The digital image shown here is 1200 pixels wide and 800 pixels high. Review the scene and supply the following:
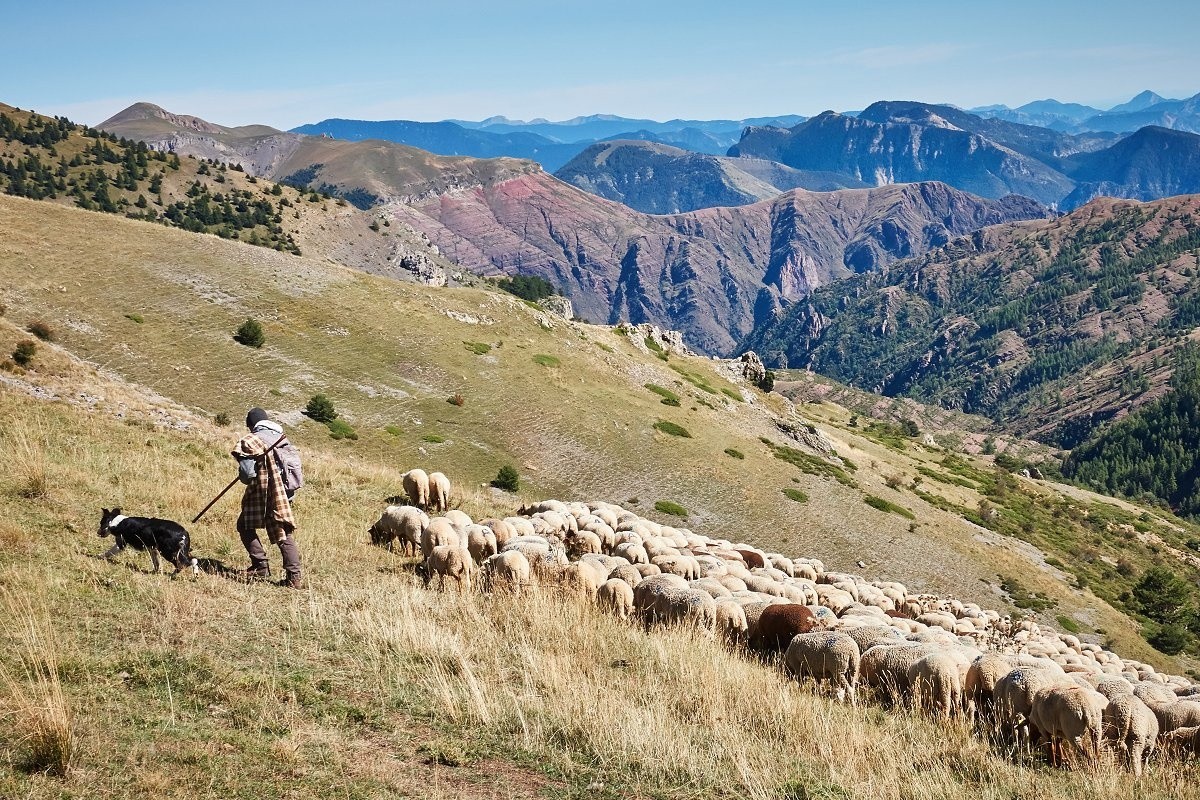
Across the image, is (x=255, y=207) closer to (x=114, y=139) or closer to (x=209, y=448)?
(x=114, y=139)

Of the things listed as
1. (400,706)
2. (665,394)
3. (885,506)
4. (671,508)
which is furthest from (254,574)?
(885,506)

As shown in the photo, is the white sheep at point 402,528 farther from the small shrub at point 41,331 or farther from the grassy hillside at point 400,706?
the small shrub at point 41,331

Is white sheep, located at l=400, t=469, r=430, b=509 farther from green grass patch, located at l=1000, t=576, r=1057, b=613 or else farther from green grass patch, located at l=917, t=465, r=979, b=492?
green grass patch, located at l=917, t=465, r=979, b=492

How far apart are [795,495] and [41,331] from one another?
44.0 m

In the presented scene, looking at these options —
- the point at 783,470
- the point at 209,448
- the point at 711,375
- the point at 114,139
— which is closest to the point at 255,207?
the point at 114,139

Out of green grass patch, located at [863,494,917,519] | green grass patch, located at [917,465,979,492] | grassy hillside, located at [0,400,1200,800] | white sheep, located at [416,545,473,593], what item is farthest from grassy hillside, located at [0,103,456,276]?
grassy hillside, located at [0,400,1200,800]

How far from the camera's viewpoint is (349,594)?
43.3ft

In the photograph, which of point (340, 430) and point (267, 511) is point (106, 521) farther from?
point (340, 430)

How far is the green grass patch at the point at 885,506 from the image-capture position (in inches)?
2233

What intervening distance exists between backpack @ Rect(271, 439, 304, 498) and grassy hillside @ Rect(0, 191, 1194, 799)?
5.95 feet

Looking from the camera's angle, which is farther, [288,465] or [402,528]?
[402,528]

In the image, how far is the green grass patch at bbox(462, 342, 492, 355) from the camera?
5338 centimetres

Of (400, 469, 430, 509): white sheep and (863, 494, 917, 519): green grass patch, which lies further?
(863, 494, 917, 519): green grass patch

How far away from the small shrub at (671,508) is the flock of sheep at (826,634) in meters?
16.8
